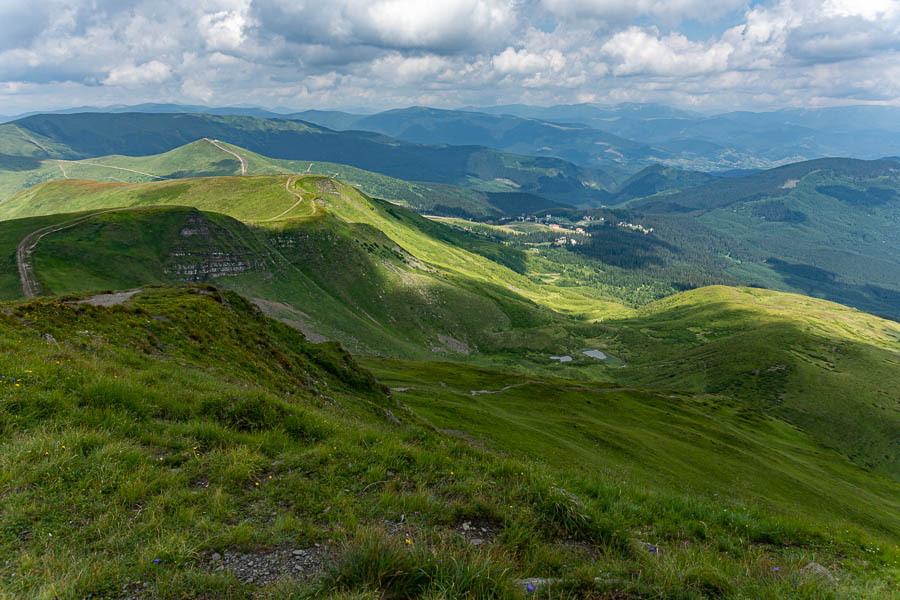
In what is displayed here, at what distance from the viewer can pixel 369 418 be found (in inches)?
1153

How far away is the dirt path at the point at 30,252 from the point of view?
93144 mm

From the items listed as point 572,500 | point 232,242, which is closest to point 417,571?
point 572,500

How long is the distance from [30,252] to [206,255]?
45722 millimetres

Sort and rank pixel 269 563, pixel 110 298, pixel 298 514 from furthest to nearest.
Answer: pixel 110 298
pixel 298 514
pixel 269 563

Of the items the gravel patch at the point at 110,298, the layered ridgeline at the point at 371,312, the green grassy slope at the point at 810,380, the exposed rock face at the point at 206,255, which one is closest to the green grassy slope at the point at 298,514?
the gravel patch at the point at 110,298

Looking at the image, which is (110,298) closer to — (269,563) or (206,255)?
(269,563)

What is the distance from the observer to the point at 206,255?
493 feet

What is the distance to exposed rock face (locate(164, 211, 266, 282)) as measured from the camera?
5650 inches

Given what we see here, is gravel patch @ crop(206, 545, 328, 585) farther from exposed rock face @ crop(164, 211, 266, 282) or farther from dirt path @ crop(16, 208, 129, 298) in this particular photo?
exposed rock face @ crop(164, 211, 266, 282)

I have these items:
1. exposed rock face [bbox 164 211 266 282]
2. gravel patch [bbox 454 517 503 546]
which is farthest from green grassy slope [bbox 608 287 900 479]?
exposed rock face [bbox 164 211 266 282]

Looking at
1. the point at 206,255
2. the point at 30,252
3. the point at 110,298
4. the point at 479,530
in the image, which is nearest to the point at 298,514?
the point at 479,530

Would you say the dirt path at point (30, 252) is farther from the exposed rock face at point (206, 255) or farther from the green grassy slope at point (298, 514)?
the green grassy slope at point (298, 514)

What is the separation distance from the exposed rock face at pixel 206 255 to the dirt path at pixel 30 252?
107ft

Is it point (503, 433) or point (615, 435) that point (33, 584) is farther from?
point (615, 435)
